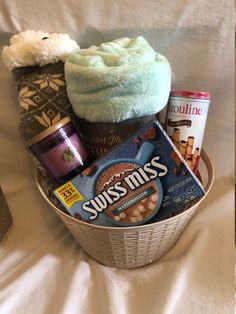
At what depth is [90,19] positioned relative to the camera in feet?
2.31

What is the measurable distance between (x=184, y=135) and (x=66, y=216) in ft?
0.90

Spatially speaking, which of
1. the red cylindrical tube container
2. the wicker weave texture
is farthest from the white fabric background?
the red cylindrical tube container

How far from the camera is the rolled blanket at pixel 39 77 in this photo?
64 cm

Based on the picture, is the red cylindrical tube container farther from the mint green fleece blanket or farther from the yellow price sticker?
the yellow price sticker

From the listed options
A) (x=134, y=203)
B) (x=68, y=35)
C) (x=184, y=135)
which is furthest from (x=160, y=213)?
(x=68, y=35)

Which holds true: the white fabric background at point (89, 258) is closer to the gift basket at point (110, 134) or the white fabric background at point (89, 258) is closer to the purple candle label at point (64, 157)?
the gift basket at point (110, 134)

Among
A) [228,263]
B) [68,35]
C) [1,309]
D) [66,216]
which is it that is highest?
[68,35]

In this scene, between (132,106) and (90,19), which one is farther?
(90,19)

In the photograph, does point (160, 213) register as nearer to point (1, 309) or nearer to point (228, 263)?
point (228, 263)

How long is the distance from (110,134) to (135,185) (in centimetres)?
11

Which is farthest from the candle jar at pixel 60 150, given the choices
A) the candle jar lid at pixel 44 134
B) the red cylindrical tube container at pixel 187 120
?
the red cylindrical tube container at pixel 187 120

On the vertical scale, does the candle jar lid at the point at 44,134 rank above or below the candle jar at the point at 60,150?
above

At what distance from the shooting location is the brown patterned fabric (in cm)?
64

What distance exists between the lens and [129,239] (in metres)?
0.64
